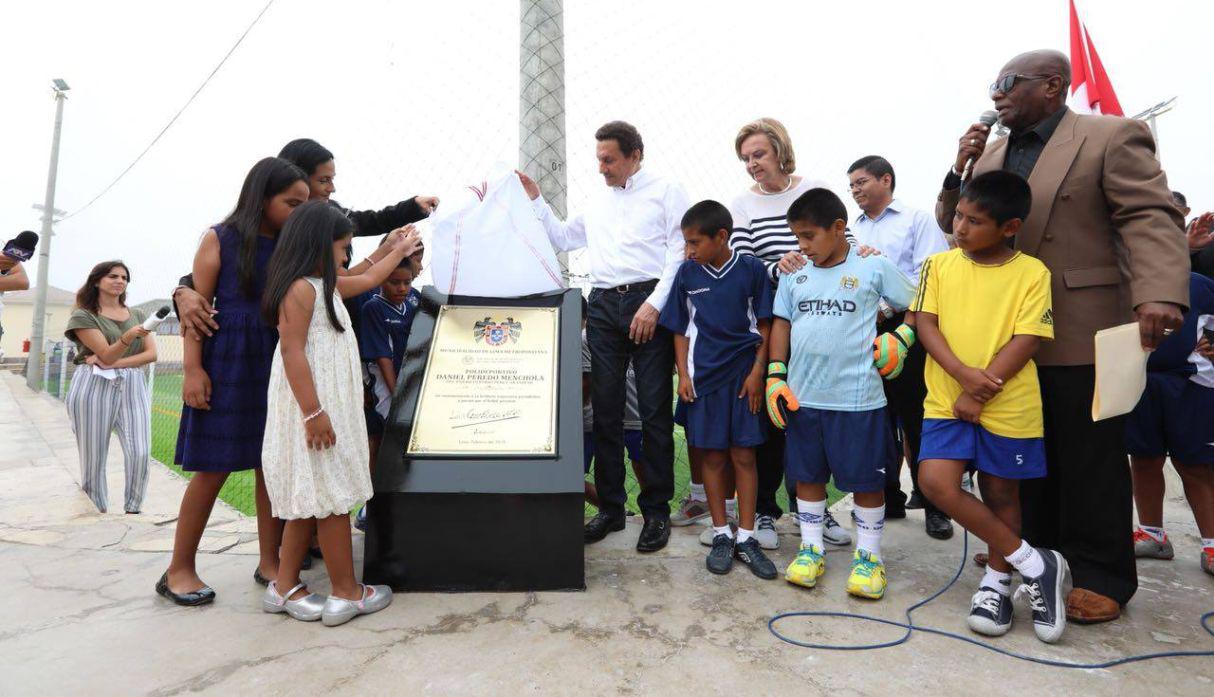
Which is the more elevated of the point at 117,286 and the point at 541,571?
the point at 117,286

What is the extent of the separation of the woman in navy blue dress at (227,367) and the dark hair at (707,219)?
1.55m

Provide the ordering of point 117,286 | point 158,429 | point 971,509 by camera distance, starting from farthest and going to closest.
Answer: point 158,429
point 117,286
point 971,509

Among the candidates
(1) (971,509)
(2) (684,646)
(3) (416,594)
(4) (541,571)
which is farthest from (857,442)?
(3) (416,594)

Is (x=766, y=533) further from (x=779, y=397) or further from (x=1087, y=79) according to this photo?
(x=1087, y=79)

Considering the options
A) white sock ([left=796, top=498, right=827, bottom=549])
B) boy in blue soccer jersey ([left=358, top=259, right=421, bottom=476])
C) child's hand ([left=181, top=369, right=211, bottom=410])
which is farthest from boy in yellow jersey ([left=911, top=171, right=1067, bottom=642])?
child's hand ([left=181, top=369, right=211, bottom=410])

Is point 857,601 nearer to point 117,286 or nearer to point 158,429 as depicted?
point 117,286

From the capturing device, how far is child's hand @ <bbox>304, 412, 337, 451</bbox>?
2072mm

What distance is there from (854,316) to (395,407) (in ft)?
5.97

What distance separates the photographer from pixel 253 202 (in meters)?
2.35

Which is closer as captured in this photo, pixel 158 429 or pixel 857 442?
pixel 857 442

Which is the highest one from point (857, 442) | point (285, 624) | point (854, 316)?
Result: point (854, 316)

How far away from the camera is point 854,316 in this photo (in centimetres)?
243

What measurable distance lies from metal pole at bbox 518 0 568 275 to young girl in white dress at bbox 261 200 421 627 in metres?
2.00

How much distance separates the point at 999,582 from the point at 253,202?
9.47 ft
